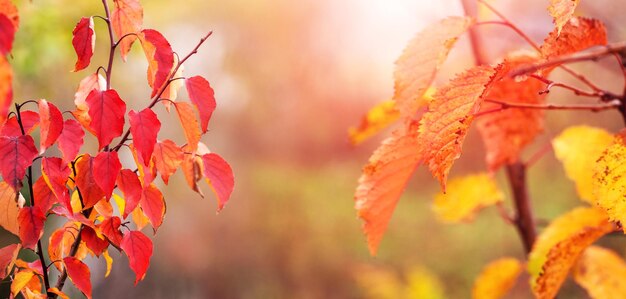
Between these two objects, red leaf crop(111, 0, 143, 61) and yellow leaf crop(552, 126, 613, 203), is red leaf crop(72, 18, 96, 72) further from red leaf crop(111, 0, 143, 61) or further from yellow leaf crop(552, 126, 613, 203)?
yellow leaf crop(552, 126, 613, 203)

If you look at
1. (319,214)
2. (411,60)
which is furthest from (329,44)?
(411,60)

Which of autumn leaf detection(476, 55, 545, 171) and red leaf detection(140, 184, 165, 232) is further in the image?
autumn leaf detection(476, 55, 545, 171)

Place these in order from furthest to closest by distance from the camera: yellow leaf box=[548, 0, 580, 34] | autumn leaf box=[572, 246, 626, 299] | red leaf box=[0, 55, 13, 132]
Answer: autumn leaf box=[572, 246, 626, 299], yellow leaf box=[548, 0, 580, 34], red leaf box=[0, 55, 13, 132]

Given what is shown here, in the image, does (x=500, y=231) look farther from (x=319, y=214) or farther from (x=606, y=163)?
(x=606, y=163)

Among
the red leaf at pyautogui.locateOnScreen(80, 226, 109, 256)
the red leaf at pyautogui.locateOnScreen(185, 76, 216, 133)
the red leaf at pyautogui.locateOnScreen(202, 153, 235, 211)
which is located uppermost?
the red leaf at pyautogui.locateOnScreen(185, 76, 216, 133)

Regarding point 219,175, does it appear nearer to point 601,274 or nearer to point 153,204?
point 153,204

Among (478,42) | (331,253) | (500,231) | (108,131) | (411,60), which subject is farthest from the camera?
(331,253)

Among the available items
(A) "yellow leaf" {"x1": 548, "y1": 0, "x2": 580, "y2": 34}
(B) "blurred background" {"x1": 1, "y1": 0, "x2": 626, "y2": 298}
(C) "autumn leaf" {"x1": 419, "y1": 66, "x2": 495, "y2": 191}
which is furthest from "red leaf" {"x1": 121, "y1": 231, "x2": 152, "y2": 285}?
(B) "blurred background" {"x1": 1, "y1": 0, "x2": 626, "y2": 298}

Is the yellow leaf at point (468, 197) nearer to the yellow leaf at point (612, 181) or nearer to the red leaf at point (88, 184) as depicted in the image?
the yellow leaf at point (612, 181)
